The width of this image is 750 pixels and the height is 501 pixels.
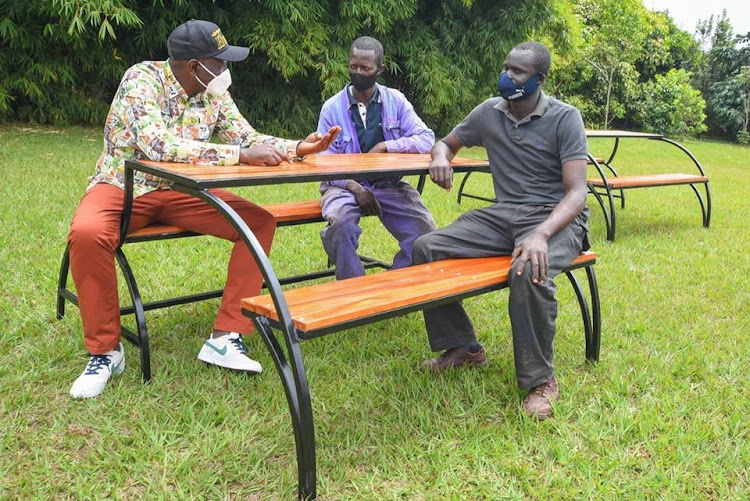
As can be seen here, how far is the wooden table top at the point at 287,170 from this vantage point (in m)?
2.24

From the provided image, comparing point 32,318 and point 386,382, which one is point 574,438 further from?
point 32,318

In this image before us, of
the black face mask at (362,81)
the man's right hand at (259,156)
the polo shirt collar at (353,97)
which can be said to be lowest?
the man's right hand at (259,156)

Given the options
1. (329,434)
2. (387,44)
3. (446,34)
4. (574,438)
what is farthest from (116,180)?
(446,34)

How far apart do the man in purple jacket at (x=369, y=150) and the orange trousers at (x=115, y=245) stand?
0.41 metres

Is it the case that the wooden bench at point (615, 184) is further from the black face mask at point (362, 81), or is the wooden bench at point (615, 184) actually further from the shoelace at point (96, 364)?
the shoelace at point (96, 364)

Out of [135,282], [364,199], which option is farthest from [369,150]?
[135,282]

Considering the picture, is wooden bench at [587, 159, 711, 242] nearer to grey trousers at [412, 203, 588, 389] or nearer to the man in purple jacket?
the man in purple jacket

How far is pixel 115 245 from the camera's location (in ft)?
8.80

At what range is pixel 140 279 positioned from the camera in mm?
3957

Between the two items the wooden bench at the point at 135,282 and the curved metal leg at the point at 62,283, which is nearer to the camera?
the wooden bench at the point at 135,282

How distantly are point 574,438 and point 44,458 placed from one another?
1785 mm

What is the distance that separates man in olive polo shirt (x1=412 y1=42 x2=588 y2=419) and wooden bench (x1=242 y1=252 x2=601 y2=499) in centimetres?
17

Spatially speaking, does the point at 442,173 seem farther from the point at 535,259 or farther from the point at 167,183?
the point at 167,183

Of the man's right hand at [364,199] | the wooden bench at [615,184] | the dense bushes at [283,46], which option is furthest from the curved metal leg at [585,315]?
the dense bushes at [283,46]
